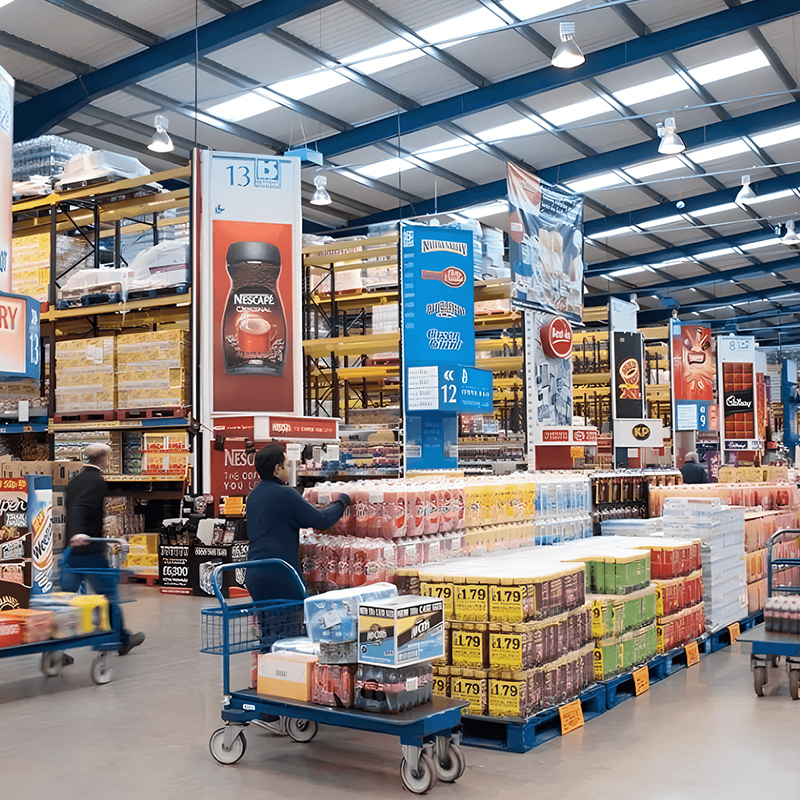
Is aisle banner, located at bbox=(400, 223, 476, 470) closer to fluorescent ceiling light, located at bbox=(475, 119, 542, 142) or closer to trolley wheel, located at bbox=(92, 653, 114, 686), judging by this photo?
fluorescent ceiling light, located at bbox=(475, 119, 542, 142)

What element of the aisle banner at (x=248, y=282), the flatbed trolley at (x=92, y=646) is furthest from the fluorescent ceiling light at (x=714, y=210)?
the flatbed trolley at (x=92, y=646)

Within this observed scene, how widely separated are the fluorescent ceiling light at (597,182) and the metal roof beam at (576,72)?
494 centimetres

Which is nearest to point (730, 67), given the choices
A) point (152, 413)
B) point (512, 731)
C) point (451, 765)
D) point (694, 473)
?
point (694, 473)

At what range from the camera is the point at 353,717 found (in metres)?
4.11

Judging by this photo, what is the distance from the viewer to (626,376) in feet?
50.5

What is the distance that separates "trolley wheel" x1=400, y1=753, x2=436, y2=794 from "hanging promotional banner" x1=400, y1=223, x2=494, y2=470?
763 cm

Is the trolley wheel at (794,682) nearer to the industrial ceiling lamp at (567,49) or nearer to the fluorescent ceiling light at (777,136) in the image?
the industrial ceiling lamp at (567,49)

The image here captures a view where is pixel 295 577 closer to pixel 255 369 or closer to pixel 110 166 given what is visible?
pixel 255 369

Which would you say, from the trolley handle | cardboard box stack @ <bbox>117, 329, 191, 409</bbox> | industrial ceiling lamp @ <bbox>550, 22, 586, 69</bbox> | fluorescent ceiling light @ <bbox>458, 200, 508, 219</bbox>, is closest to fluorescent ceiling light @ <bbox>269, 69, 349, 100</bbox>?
industrial ceiling lamp @ <bbox>550, 22, 586, 69</bbox>

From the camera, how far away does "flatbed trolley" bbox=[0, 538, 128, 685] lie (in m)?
6.01

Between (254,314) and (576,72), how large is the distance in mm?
5708

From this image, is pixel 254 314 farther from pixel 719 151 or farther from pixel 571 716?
pixel 719 151

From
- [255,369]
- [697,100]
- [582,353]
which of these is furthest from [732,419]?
[255,369]

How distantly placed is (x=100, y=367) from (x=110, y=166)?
2.49 meters
